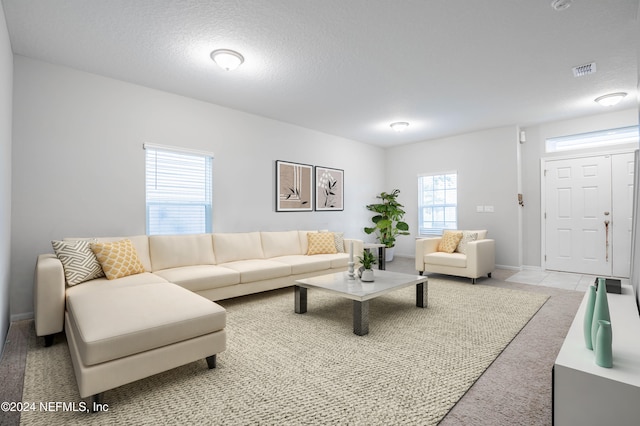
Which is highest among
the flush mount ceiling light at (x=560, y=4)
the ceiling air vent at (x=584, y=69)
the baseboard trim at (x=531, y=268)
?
the ceiling air vent at (x=584, y=69)

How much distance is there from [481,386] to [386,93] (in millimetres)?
3609

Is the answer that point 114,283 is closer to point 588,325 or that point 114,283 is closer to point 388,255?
point 588,325

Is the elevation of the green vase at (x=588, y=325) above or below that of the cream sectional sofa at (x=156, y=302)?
above

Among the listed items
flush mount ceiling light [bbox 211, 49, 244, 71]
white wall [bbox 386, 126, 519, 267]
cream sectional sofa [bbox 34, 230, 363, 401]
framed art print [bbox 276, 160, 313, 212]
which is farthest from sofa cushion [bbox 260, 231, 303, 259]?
white wall [bbox 386, 126, 519, 267]

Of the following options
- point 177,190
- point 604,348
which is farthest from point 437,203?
point 604,348

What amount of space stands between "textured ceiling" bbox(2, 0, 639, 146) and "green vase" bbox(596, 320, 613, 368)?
2414mm

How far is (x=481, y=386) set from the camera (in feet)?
6.32

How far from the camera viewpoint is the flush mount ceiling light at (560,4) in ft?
7.84

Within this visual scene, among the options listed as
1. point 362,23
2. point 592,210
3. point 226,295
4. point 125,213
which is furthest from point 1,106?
point 592,210

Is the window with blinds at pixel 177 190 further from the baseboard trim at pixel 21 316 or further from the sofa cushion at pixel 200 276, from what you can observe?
the baseboard trim at pixel 21 316

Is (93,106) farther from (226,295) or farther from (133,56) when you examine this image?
(226,295)

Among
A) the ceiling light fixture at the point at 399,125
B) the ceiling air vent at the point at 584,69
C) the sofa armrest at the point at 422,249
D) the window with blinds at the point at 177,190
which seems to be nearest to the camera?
the ceiling air vent at the point at 584,69

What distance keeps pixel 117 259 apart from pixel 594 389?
361cm

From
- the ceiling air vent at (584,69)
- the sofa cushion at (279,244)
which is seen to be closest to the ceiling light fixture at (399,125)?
the ceiling air vent at (584,69)
